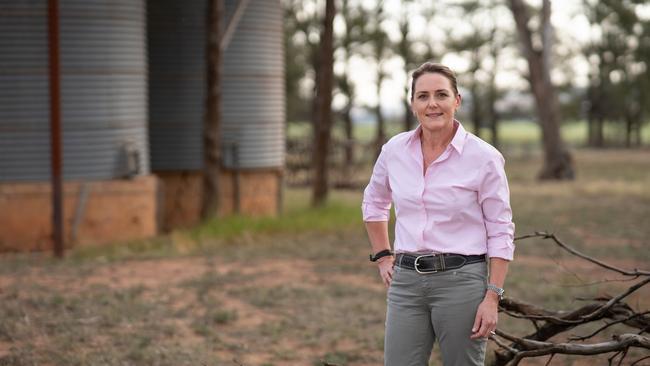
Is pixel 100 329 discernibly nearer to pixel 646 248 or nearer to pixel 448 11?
pixel 646 248

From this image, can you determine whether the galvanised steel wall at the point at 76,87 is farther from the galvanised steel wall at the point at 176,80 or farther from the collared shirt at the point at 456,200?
the collared shirt at the point at 456,200

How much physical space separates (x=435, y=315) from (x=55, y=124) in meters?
9.20

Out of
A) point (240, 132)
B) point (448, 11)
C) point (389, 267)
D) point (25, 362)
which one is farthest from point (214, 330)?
point (448, 11)

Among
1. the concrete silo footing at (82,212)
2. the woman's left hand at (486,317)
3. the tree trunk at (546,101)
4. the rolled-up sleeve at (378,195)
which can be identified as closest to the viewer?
the woman's left hand at (486,317)

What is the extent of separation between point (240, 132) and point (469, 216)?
517 inches

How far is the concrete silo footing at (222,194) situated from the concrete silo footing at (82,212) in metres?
1.95

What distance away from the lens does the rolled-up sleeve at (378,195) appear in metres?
4.31

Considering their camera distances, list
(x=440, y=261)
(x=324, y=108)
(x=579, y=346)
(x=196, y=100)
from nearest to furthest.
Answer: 1. (x=440, y=261)
2. (x=579, y=346)
3. (x=196, y=100)
4. (x=324, y=108)

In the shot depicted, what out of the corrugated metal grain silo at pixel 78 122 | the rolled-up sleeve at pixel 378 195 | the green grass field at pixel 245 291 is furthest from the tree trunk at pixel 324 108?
the rolled-up sleeve at pixel 378 195

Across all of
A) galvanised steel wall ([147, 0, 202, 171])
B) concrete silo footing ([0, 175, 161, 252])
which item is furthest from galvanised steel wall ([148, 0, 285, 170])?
concrete silo footing ([0, 175, 161, 252])

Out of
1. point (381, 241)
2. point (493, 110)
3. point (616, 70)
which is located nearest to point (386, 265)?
point (381, 241)

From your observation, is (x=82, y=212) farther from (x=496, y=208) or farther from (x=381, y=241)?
(x=496, y=208)

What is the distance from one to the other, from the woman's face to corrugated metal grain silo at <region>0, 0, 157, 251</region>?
34.1 feet

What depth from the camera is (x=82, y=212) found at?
13.9m
